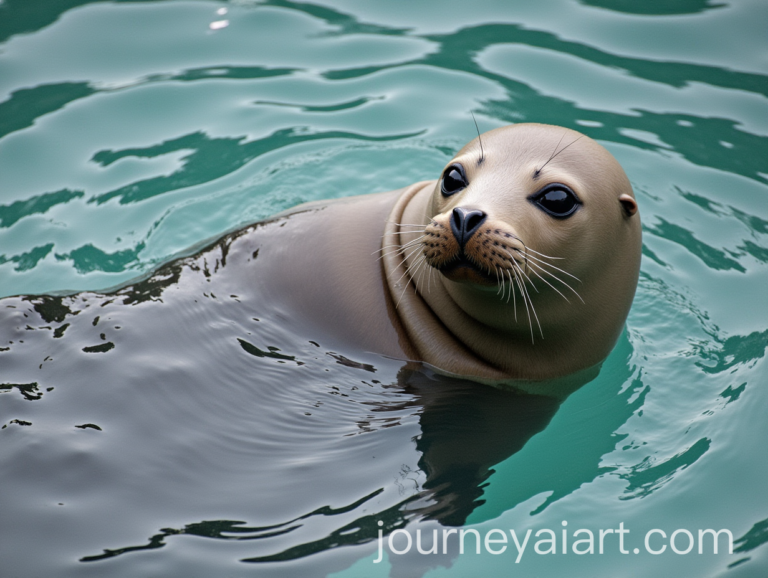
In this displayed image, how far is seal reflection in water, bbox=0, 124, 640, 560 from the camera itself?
3.37 m

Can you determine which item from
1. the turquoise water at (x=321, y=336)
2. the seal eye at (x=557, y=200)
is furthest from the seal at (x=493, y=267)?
the turquoise water at (x=321, y=336)

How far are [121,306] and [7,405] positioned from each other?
2.43 feet

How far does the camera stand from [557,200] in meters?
3.49

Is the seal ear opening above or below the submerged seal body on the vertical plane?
above

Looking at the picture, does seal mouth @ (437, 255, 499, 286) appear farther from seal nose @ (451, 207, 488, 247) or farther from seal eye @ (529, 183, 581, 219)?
seal eye @ (529, 183, 581, 219)

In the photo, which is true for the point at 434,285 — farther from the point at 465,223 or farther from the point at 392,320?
the point at 465,223

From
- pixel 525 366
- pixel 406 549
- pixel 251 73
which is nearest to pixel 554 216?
pixel 525 366

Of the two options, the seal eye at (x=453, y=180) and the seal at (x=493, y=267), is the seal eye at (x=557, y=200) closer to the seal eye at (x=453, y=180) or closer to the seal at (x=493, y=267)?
the seal at (x=493, y=267)

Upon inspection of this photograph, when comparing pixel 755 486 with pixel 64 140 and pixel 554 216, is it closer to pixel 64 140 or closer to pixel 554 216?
pixel 554 216

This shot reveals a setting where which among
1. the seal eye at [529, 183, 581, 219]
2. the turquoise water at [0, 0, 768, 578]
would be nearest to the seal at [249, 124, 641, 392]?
the seal eye at [529, 183, 581, 219]

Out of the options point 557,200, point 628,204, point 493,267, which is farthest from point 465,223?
point 628,204

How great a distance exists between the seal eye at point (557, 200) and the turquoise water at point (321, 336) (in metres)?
1.02

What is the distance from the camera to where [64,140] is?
666 centimetres

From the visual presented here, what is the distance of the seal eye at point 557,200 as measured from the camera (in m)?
3.48
